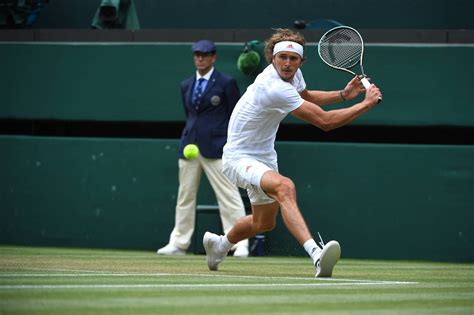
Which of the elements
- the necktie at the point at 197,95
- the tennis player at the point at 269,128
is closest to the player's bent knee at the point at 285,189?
the tennis player at the point at 269,128

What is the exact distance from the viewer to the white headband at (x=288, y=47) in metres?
8.34

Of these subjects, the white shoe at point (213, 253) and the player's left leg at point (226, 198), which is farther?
the player's left leg at point (226, 198)

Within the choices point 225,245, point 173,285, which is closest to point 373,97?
point 225,245

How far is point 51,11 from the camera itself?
47.2ft

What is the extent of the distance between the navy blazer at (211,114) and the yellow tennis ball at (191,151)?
0.20 feet

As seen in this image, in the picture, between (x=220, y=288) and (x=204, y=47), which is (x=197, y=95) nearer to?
(x=204, y=47)

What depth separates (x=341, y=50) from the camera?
873 cm

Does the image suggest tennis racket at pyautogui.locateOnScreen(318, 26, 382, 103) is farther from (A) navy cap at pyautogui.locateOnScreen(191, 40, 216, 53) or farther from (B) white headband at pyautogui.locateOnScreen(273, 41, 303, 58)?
(A) navy cap at pyautogui.locateOnScreen(191, 40, 216, 53)

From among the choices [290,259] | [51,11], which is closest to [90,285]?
[290,259]

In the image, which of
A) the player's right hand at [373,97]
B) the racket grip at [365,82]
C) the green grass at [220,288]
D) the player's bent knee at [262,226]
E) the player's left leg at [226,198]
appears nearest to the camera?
the green grass at [220,288]

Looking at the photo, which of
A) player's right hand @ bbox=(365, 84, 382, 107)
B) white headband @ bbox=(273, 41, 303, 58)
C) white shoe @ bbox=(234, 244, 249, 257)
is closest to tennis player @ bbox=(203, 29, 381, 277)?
white headband @ bbox=(273, 41, 303, 58)

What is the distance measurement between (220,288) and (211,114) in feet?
17.4

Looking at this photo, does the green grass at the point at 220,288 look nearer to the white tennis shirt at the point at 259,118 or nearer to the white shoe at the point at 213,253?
the white shoe at the point at 213,253

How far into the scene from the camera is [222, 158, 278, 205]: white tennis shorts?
8.20 metres
